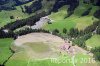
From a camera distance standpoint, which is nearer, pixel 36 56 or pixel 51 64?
pixel 51 64

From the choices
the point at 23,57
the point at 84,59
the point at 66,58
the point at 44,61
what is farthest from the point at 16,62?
the point at 84,59

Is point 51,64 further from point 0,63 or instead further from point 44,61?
point 0,63

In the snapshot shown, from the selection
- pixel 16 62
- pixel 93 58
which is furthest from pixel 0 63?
pixel 93 58

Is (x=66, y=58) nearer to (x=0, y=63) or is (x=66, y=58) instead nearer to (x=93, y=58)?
(x=93, y=58)

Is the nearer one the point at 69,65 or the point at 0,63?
the point at 69,65

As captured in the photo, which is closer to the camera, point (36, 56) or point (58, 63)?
point (58, 63)

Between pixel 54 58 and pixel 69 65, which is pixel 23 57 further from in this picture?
pixel 69 65

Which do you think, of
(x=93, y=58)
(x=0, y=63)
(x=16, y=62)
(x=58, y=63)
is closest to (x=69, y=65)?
(x=58, y=63)
